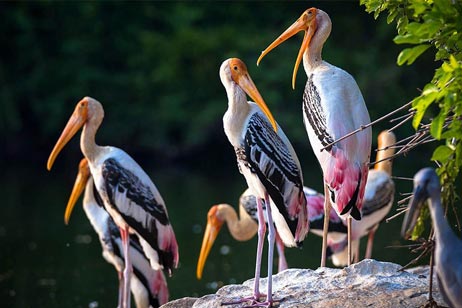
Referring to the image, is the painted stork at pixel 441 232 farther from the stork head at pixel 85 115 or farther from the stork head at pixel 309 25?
the stork head at pixel 85 115

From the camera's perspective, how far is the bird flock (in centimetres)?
555

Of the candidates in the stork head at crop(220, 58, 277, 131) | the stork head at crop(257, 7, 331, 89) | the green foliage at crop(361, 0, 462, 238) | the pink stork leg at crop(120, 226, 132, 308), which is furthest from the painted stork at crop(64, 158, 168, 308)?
the green foliage at crop(361, 0, 462, 238)

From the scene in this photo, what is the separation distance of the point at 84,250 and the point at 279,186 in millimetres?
6652

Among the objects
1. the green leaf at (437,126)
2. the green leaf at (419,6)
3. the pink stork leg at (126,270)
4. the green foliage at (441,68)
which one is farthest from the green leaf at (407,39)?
the pink stork leg at (126,270)

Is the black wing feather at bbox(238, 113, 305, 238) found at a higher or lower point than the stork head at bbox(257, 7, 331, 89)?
lower

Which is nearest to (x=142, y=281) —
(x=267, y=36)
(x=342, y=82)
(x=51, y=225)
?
(x=342, y=82)

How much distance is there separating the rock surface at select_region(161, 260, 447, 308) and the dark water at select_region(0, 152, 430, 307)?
A: 332 cm

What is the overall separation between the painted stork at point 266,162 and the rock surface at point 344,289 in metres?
0.24

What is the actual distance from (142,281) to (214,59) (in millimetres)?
15636

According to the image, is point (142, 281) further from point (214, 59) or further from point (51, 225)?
point (214, 59)

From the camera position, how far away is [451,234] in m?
4.18

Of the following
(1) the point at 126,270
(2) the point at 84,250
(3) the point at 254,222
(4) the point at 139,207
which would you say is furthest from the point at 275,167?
(2) the point at 84,250

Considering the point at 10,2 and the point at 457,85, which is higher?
the point at 10,2

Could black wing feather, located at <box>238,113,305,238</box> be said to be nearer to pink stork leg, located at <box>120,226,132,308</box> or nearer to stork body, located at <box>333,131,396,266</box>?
pink stork leg, located at <box>120,226,132,308</box>
